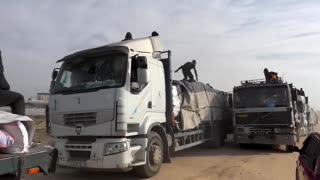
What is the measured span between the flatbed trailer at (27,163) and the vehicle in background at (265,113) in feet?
36.6

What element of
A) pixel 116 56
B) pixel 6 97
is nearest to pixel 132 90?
pixel 116 56

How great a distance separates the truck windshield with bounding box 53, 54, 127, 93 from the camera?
9094 mm

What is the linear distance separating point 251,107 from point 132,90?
7529 millimetres

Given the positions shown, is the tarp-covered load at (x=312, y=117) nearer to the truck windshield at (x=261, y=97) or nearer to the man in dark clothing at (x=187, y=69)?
the truck windshield at (x=261, y=97)

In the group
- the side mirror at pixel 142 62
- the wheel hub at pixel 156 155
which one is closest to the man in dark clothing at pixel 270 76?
the wheel hub at pixel 156 155

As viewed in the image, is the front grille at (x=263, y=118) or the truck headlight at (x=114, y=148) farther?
the front grille at (x=263, y=118)

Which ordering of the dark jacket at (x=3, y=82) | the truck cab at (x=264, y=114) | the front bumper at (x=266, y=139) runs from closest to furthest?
the dark jacket at (x=3, y=82)
the front bumper at (x=266, y=139)
the truck cab at (x=264, y=114)

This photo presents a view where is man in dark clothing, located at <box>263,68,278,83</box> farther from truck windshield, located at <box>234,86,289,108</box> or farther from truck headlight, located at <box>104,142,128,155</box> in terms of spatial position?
truck headlight, located at <box>104,142,128,155</box>

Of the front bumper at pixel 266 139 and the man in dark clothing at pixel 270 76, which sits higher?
the man in dark clothing at pixel 270 76

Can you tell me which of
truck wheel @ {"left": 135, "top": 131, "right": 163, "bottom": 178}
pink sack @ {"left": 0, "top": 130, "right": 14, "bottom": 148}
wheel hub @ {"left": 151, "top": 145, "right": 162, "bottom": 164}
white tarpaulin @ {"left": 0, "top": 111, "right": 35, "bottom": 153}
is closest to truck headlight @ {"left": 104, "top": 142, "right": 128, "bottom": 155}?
truck wheel @ {"left": 135, "top": 131, "right": 163, "bottom": 178}

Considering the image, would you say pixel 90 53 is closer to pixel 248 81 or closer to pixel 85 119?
pixel 85 119

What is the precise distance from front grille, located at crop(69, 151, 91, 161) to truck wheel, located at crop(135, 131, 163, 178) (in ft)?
4.19

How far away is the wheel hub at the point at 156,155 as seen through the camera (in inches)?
380

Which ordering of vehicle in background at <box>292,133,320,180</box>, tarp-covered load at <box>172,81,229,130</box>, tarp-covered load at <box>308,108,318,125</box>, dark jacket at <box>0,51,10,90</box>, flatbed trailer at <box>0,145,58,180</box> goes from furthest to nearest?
1. tarp-covered load at <box>308,108,318,125</box>
2. tarp-covered load at <box>172,81,229,130</box>
3. dark jacket at <box>0,51,10,90</box>
4. vehicle in background at <box>292,133,320,180</box>
5. flatbed trailer at <box>0,145,58,180</box>
